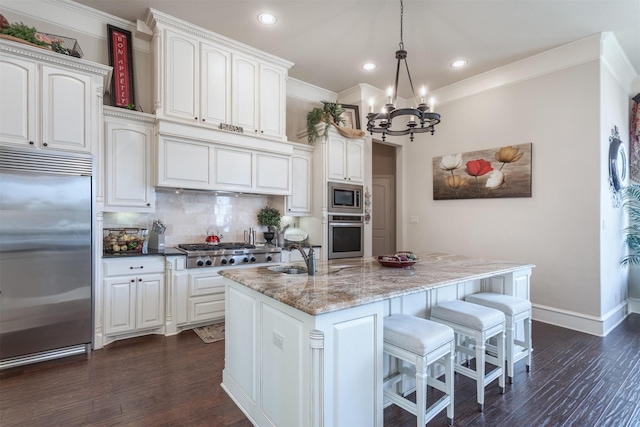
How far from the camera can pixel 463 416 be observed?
6.59 ft

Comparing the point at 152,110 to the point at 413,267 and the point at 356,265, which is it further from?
the point at 413,267

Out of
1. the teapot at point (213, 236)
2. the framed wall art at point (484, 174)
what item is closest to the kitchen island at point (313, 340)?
the teapot at point (213, 236)

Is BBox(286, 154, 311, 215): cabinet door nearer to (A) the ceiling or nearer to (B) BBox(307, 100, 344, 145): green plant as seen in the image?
(B) BBox(307, 100, 344, 145): green plant

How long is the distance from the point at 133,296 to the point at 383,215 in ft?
15.6

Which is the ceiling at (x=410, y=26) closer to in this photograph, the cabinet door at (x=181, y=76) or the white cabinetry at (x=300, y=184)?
the cabinet door at (x=181, y=76)

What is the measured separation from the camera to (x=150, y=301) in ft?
10.6

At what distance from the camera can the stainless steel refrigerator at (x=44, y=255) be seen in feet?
8.12

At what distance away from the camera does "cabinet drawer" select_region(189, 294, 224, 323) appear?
3428mm

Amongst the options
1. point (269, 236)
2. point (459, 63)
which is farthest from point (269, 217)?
point (459, 63)

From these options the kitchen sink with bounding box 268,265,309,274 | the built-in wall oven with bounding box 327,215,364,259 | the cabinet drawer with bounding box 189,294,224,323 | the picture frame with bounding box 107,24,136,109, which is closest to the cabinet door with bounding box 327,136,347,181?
the built-in wall oven with bounding box 327,215,364,259

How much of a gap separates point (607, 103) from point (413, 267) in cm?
332

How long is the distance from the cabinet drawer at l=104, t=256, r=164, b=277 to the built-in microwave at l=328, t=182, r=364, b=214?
229cm

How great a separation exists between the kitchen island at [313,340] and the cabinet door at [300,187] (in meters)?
2.28

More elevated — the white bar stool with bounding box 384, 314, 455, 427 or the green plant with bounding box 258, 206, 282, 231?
the green plant with bounding box 258, 206, 282, 231
